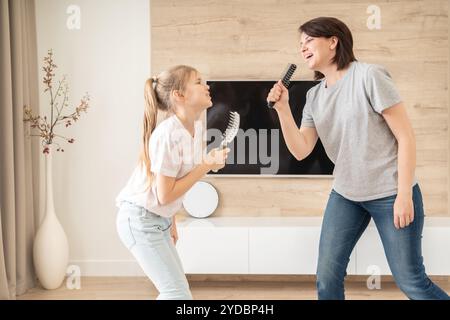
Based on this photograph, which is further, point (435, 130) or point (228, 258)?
point (435, 130)

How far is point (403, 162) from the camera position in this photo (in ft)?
6.10

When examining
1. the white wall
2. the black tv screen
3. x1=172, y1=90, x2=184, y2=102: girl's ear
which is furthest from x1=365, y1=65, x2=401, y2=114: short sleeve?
the white wall

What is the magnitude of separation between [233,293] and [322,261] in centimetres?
155

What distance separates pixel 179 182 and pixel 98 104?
2.19m

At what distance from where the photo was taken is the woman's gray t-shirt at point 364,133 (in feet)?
6.24

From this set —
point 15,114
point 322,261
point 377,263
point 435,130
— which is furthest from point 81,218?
point 435,130

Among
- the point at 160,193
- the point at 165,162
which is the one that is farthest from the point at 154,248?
the point at 165,162

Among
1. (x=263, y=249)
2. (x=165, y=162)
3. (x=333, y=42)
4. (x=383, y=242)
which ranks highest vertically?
(x=333, y=42)

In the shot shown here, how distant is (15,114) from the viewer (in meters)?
3.40

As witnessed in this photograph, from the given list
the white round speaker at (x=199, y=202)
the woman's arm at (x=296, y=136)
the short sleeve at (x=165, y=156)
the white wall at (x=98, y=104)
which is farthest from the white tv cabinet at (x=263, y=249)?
the short sleeve at (x=165, y=156)

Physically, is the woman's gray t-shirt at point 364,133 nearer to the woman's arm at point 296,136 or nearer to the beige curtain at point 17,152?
the woman's arm at point 296,136

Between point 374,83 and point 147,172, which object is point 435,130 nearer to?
point 374,83

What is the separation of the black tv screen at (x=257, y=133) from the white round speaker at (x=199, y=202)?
0.15 meters

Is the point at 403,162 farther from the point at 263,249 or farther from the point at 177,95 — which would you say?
the point at 263,249
